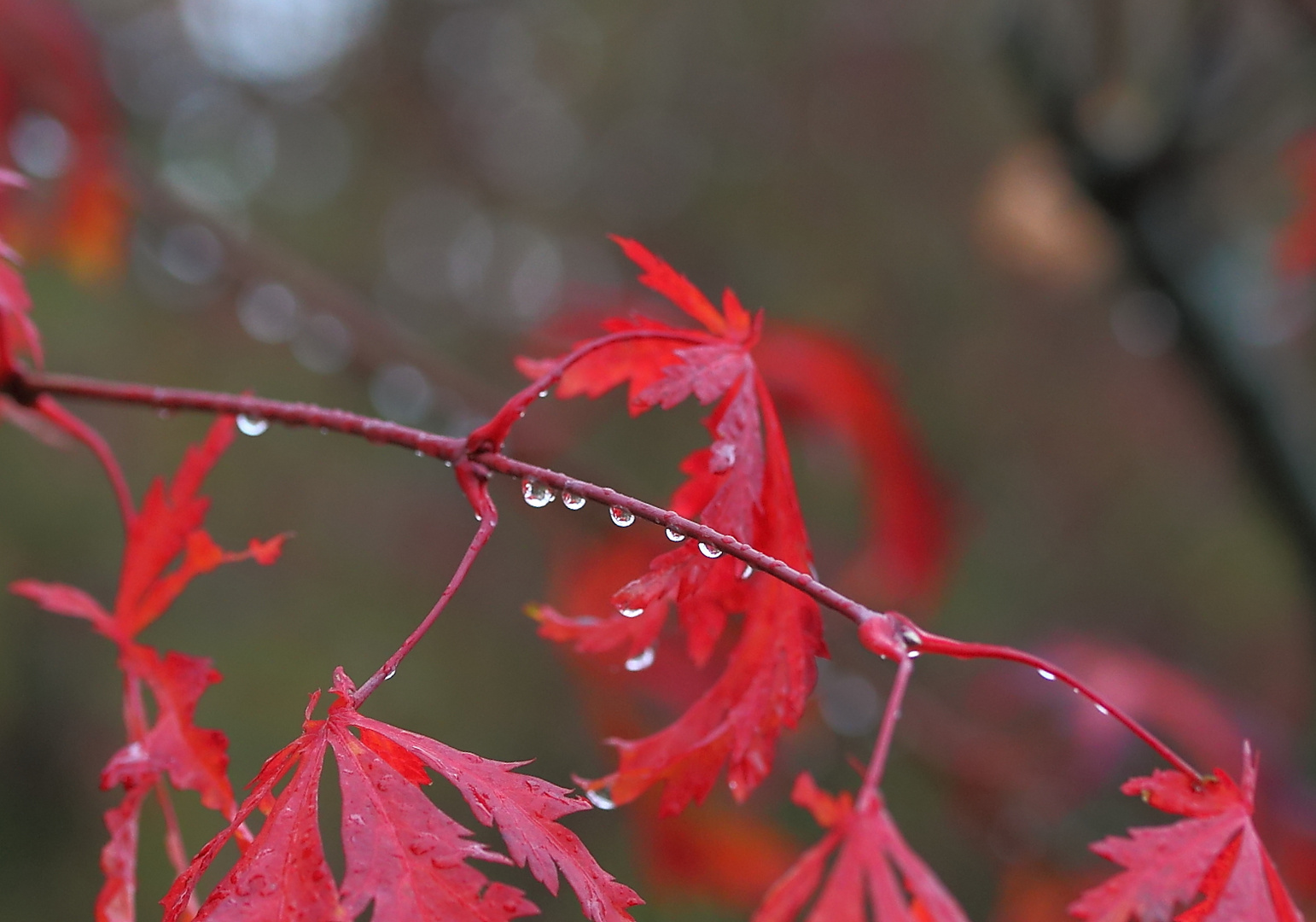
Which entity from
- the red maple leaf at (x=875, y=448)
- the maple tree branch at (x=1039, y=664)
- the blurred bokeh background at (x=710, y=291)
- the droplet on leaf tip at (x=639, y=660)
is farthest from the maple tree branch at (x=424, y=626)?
the red maple leaf at (x=875, y=448)

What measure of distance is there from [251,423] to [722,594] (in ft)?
1.04

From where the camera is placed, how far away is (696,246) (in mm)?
3715

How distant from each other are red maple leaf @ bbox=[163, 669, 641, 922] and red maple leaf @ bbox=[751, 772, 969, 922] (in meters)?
0.09

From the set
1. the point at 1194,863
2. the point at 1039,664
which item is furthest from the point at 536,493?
the point at 1194,863

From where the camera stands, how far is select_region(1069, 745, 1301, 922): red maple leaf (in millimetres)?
453

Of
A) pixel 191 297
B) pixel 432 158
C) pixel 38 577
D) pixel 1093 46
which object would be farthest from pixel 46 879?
pixel 1093 46

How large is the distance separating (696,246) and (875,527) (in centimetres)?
226

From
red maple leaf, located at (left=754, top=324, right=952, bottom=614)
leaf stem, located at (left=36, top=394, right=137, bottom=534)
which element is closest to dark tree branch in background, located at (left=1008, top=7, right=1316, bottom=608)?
red maple leaf, located at (left=754, top=324, right=952, bottom=614)

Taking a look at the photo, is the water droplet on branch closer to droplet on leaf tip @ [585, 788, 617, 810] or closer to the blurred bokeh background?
droplet on leaf tip @ [585, 788, 617, 810]

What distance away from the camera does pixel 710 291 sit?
3430mm

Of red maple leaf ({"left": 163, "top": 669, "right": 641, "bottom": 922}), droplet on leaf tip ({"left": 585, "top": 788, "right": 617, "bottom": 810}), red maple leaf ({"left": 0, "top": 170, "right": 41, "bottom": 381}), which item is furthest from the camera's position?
red maple leaf ({"left": 0, "top": 170, "right": 41, "bottom": 381})

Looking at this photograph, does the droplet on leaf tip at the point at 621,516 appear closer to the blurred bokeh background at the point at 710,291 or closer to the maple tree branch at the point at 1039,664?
the maple tree branch at the point at 1039,664

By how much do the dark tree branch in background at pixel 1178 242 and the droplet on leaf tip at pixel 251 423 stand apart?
3.98 ft

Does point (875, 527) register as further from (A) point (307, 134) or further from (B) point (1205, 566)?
(A) point (307, 134)
